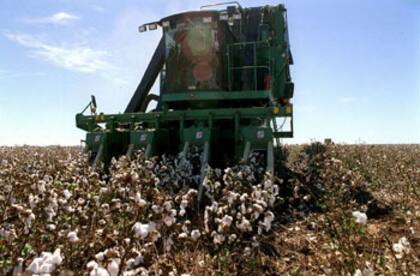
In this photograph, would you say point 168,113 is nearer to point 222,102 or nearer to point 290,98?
point 222,102

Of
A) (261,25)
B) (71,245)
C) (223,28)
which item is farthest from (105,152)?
(71,245)

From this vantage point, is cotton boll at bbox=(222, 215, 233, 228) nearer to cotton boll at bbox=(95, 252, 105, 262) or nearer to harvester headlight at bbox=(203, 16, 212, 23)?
cotton boll at bbox=(95, 252, 105, 262)

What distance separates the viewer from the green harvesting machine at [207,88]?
10016 millimetres

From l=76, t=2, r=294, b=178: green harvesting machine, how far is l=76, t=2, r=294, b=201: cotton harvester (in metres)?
0.02

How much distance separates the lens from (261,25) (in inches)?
463

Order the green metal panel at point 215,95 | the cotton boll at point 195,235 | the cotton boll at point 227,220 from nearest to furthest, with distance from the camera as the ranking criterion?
the cotton boll at point 195,235
the cotton boll at point 227,220
the green metal panel at point 215,95

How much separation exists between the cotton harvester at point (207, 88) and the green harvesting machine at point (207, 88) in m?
0.02

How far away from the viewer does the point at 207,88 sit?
11219 mm

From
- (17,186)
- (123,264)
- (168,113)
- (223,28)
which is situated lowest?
(123,264)

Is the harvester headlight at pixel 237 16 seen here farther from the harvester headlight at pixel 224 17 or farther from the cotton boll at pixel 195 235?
the cotton boll at pixel 195 235

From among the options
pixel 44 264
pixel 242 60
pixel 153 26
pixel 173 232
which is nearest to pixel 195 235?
pixel 173 232

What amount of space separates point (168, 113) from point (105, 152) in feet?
5.35

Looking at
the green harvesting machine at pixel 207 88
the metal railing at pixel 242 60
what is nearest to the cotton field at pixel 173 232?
the green harvesting machine at pixel 207 88

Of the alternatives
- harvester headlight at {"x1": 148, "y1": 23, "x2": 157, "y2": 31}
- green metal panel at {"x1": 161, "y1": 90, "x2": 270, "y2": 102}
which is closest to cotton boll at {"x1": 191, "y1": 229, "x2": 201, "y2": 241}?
green metal panel at {"x1": 161, "y1": 90, "x2": 270, "y2": 102}
